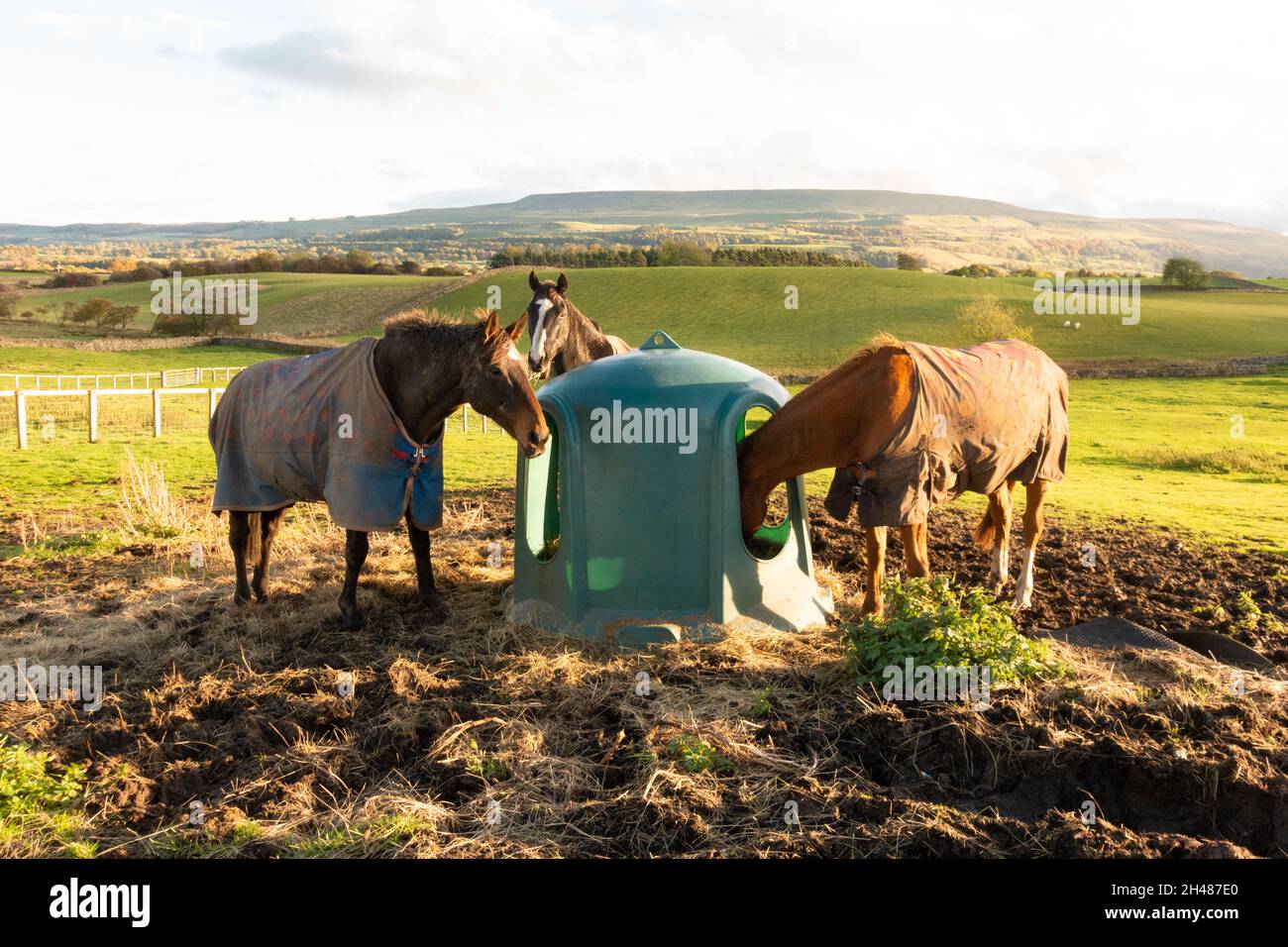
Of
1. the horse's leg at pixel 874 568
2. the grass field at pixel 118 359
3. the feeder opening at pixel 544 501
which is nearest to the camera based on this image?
the horse's leg at pixel 874 568

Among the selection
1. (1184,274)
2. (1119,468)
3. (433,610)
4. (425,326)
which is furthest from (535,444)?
(1184,274)

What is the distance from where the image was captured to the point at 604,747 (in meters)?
5.23

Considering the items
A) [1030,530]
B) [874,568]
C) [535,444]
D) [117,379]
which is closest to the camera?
[535,444]

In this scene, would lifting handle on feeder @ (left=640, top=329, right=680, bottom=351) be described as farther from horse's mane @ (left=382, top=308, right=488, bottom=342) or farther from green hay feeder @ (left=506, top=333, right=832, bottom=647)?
horse's mane @ (left=382, top=308, right=488, bottom=342)

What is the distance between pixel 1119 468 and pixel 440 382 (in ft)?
45.0

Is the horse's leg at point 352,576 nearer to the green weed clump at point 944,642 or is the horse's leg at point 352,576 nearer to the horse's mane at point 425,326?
the horse's mane at point 425,326

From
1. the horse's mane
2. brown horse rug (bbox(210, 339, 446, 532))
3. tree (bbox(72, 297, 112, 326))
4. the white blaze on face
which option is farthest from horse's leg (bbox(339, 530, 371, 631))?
tree (bbox(72, 297, 112, 326))

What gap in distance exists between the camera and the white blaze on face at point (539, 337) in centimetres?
846

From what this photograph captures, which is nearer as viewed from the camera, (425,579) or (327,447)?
(327,447)

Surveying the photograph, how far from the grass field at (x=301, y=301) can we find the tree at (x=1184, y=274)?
4996 centimetres

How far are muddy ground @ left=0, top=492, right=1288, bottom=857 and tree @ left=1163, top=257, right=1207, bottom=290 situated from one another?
6518 cm

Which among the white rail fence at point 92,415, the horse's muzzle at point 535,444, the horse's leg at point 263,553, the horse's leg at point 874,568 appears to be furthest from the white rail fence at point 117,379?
the horse's leg at point 874,568

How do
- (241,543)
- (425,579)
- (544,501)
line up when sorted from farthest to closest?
(544,501) → (241,543) → (425,579)

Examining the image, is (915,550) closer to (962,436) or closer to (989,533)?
(962,436)
